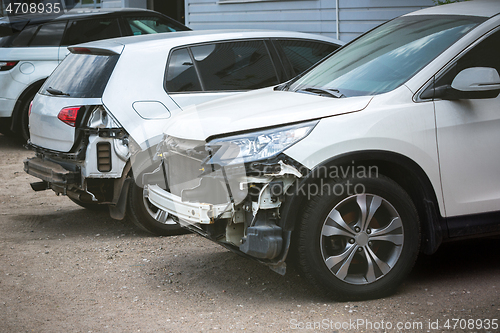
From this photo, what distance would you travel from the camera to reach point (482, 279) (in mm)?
4320

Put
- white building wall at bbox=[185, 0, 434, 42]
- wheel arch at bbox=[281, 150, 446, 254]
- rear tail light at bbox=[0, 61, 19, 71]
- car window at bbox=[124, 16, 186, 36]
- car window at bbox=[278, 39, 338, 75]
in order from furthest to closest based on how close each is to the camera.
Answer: car window at bbox=[124, 16, 186, 36] < rear tail light at bbox=[0, 61, 19, 71] < white building wall at bbox=[185, 0, 434, 42] < car window at bbox=[278, 39, 338, 75] < wheel arch at bbox=[281, 150, 446, 254]

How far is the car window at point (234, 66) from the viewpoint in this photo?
5.65 metres

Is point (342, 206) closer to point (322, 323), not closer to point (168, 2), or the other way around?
point (322, 323)

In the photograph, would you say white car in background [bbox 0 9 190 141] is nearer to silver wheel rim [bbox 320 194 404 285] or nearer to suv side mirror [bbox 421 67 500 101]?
→ suv side mirror [bbox 421 67 500 101]

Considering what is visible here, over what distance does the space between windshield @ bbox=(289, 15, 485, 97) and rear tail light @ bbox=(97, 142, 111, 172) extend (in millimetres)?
1745

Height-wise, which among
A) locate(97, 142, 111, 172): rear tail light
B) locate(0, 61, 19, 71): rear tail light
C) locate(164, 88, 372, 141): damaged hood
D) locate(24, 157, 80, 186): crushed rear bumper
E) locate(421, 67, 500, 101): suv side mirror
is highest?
locate(0, 61, 19, 71): rear tail light

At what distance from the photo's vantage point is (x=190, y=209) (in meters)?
3.81

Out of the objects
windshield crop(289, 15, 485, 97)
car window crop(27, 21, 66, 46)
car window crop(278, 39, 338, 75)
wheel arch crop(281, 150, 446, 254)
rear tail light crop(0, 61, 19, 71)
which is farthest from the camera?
car window crop(27, 21, 66, 46)

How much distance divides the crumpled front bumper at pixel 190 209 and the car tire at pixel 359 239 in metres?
0.52

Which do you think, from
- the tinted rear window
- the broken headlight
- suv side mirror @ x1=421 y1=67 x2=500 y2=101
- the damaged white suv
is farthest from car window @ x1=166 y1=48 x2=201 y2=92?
suv side mirror @ x1=421 y1=67 x2=500 y2=101

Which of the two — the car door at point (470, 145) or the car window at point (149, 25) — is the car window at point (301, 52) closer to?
the car door at point (470, 145)

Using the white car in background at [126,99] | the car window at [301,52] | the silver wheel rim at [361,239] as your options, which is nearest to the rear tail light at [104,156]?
the white car in background at [126,99]

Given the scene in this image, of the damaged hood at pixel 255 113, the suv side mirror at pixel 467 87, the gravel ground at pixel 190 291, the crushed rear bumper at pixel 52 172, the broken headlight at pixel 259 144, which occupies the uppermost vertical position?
the suv side mirror at pixel 467 87

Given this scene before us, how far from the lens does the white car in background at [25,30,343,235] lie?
5.22 m
